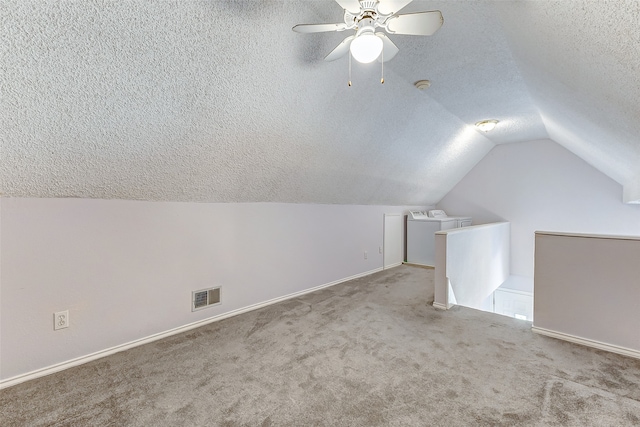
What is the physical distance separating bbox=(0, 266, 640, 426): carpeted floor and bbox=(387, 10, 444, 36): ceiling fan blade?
80.9 inches

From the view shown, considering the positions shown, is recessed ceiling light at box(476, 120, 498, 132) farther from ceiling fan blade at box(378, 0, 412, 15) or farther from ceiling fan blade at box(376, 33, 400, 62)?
ceiling fan blade at box(378, 0, 412, 15)

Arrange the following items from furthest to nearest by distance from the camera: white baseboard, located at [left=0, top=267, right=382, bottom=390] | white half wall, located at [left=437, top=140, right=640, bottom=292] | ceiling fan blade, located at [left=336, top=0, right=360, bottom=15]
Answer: white half wall, located at [left=437, top=140, right=640, bottom=292], white baseboard, located at [left=0, top=267, right=382, bottom=390], ceiling fan blade, located at [left=336, top=0, right=360, bottom=15]

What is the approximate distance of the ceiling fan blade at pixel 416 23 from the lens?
1.36m

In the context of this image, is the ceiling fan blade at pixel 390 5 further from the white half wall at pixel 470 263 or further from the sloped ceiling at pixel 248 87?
the white half wall at pixel 470 263

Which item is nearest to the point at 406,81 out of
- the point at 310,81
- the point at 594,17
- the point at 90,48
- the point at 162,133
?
the point at 310,81

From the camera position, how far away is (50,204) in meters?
1.86

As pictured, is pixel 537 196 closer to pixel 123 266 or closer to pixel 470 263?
pixel 470 263

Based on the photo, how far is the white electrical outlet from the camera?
1858 millimetres

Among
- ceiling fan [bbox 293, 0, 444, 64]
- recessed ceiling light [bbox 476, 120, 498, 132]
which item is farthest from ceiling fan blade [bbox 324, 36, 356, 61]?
recessed ceiling light [bbox 476, 120, 498, 132]

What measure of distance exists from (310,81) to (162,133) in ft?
3.87

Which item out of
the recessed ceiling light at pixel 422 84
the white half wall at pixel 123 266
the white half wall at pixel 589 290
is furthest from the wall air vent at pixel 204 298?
the white half wall at pixel 589 290

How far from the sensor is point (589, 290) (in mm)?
2203

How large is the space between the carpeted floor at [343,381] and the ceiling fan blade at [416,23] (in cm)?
205

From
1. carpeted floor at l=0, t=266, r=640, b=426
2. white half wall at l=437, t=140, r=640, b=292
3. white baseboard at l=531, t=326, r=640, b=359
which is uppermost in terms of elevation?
white half wall at l=437, t=140, r=640, b=292
